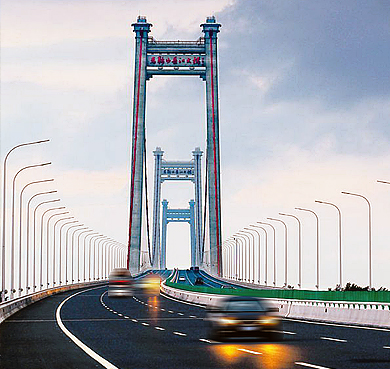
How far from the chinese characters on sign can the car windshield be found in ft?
311

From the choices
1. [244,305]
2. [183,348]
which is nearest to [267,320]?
[244,305]

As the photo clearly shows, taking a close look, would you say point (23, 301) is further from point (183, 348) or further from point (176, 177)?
point (176, 177)

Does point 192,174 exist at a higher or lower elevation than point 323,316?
higher

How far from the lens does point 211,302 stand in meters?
57.5

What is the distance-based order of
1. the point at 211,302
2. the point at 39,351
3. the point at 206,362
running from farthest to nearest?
the point at 211,302 < the point at 39,351 < the point at 206,362

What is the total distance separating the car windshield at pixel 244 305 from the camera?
80.6 ft

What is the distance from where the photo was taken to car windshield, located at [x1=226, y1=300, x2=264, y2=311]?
24.6m

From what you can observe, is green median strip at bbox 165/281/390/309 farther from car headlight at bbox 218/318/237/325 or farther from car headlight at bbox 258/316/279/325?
car headlight at bbox 218/318/237/325

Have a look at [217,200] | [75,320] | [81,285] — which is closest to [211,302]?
[75,320]

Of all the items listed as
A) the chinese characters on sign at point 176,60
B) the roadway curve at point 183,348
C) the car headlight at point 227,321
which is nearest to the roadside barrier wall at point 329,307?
the roadway curve at point 183,348

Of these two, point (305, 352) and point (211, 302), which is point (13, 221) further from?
point (305, 352)

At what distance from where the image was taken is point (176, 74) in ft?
386

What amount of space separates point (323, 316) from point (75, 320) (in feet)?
31.7

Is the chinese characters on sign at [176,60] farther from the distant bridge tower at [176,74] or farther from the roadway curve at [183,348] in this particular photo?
the roadway curve at [183,348]
